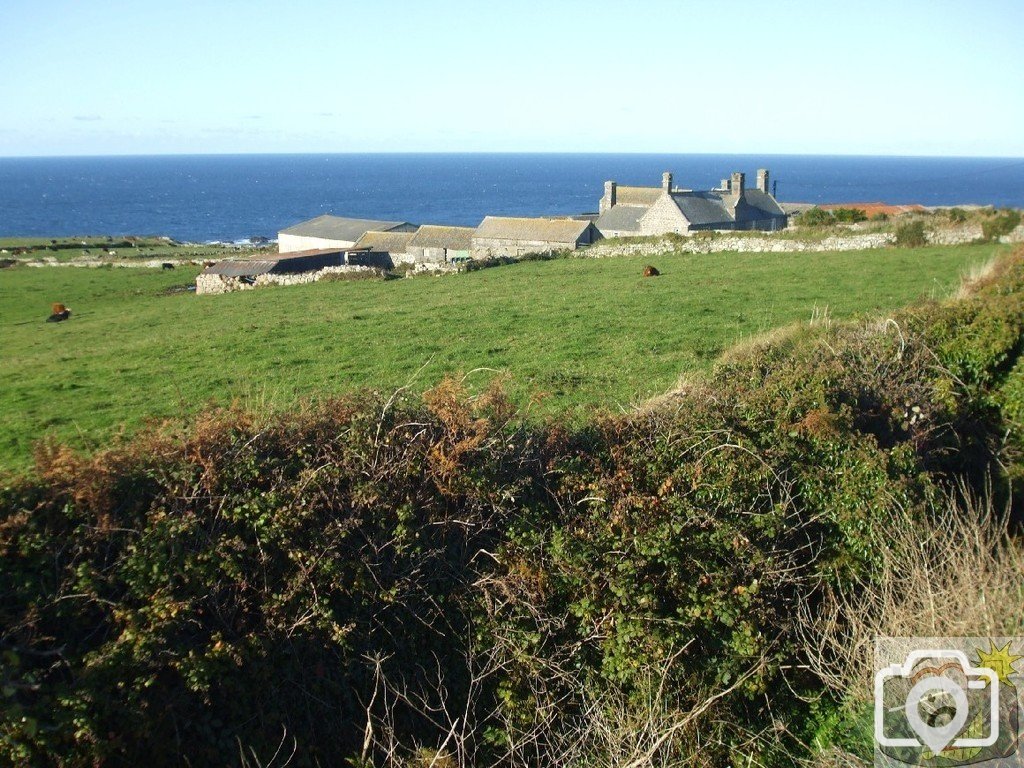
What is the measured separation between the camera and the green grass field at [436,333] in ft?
46.5

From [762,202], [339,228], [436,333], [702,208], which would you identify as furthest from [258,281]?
[762,202]

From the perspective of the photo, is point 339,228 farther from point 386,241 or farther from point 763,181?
point 763,181

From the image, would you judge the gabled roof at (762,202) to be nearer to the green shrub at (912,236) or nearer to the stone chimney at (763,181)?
the stone chimney at (763,181)

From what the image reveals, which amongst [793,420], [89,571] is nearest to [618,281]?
[793,420]

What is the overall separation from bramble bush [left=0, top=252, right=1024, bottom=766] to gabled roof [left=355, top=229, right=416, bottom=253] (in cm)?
5312

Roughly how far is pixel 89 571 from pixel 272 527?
151cm

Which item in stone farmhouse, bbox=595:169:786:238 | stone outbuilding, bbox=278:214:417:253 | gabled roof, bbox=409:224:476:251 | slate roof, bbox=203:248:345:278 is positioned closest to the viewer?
slate roof, bbox=203:248:345:278

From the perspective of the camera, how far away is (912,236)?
3462 cm

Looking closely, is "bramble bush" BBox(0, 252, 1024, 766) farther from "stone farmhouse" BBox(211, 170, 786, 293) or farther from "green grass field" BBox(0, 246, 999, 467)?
"stone farmhouse" BBox(211, 170, 786, 293)

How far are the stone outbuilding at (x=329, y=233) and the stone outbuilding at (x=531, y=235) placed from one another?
41.4ft

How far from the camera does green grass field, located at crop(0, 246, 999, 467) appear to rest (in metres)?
14.2

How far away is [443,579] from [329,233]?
2653 inches

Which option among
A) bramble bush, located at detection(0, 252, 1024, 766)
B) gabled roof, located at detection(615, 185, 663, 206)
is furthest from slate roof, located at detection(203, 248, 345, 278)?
bramble bush, located at detection(0, 252, 1024, 766)

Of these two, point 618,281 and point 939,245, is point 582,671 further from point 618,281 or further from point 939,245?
point 939,245
